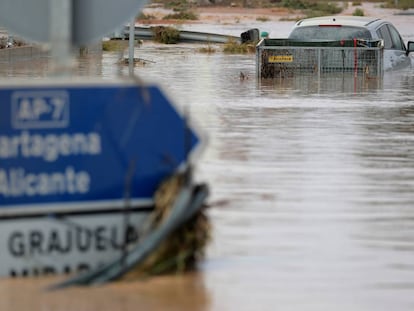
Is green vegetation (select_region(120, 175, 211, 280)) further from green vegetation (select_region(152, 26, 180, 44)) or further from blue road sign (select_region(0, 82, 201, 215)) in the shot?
green vegetation (select_region(152, 26, 180, 44))

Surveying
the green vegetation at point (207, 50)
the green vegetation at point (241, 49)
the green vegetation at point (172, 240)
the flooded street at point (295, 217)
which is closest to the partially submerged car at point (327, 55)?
the flooded street at point (295, 217)

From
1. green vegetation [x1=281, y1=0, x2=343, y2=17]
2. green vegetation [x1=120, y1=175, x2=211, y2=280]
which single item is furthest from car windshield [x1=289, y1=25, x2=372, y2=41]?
green vegetation [x1=281, y1=0, x2=343, y2=17]

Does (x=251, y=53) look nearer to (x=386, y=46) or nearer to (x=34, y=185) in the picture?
(x=386, y=46)

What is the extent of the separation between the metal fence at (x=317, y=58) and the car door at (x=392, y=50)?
61cm

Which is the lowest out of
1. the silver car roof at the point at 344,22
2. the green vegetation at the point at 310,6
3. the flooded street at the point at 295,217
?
the flooded street at the point at 295,217

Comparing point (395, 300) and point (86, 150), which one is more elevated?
point (86, 150)

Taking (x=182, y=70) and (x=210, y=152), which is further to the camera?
(x=182, y=70)

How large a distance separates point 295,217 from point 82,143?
2687 mm

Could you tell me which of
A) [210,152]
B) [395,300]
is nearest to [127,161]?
[395,300]

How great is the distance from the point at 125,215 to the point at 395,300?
1556mm

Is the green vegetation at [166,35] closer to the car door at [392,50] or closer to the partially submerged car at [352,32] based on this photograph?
the car door at [392,50]

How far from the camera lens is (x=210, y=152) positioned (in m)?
13.6

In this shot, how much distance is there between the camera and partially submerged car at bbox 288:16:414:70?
2714cm

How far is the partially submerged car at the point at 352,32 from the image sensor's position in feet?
89.0
